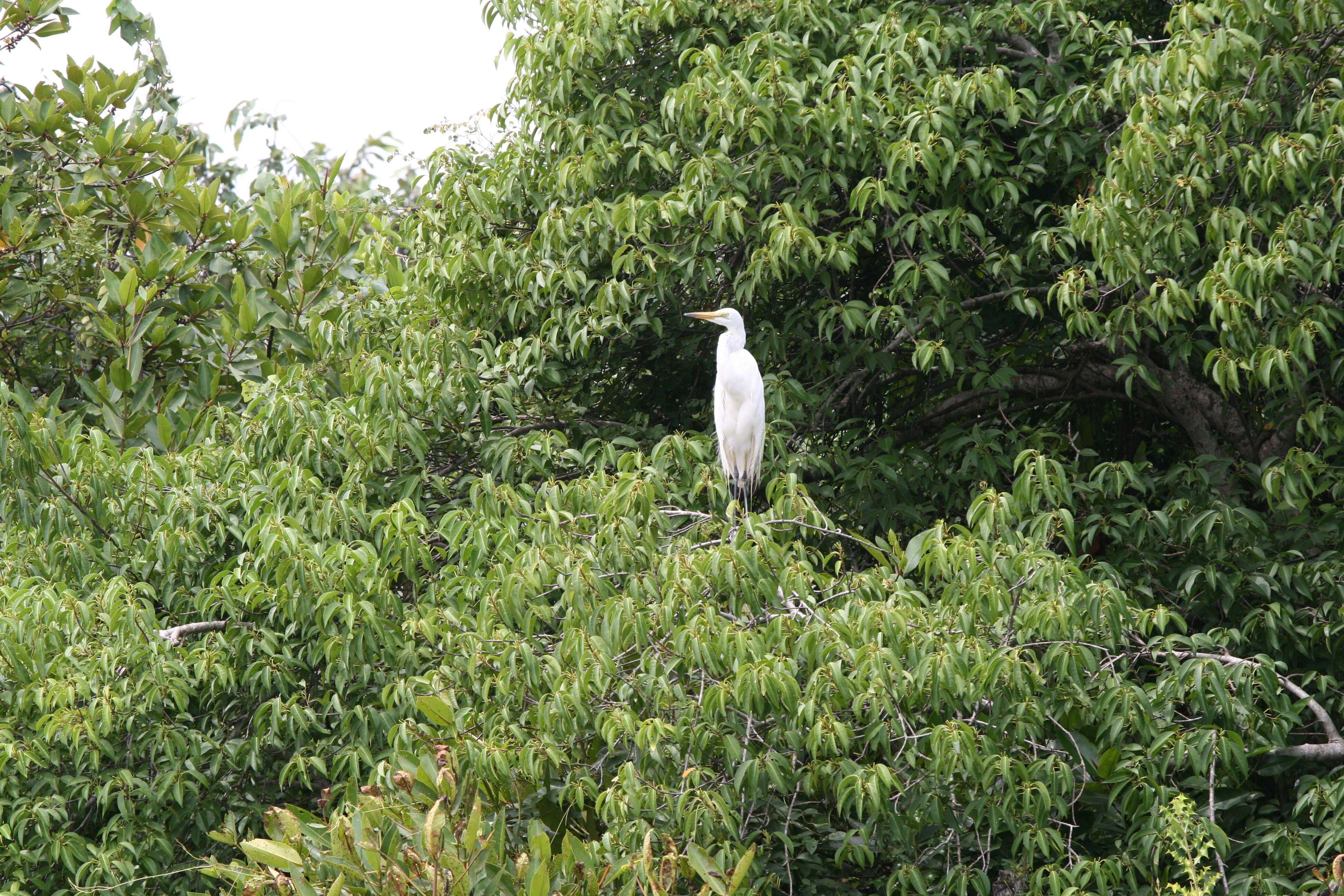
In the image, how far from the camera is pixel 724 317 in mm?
5047

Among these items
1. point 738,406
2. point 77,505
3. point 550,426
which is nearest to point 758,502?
point 738,406

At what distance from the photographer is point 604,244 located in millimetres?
4875

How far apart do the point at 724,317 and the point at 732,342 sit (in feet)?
0.34

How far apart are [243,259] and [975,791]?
4.64 meters

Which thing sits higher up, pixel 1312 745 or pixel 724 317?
pixel 724 317

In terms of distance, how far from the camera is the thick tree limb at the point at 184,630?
4.44 metres

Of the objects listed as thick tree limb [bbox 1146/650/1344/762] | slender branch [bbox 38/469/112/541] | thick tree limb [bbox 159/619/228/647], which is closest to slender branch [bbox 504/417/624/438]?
thick tree limb [bbox 159/619/228/647]

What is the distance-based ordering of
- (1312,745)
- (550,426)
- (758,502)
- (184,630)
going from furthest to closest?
(758,502), (550,426), (184,630), (1312,745)

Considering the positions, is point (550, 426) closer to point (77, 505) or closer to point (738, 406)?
point (738, 406)

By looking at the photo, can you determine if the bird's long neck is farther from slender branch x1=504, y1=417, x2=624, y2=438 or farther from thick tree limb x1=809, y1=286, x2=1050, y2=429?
slender branch x1=504, y1=417, x2=624, y2=438

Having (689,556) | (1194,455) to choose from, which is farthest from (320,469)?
(1194,455)

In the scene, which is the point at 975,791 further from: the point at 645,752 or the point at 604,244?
the point at 604,244

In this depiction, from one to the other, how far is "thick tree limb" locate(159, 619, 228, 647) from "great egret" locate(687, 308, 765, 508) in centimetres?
191

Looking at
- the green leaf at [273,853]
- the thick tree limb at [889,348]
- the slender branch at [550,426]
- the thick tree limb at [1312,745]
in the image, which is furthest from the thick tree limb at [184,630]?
the thick tree limb at [1312,745]
